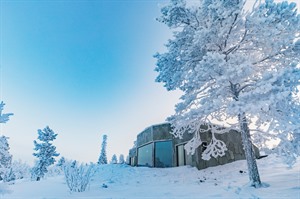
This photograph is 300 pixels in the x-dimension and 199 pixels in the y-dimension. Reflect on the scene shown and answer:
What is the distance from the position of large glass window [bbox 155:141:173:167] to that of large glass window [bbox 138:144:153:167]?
74 centimetres

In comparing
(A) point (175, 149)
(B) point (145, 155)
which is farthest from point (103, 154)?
(A) point (175, 149)

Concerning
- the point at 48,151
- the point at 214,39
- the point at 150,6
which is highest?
the point at 150,6

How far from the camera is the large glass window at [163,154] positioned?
17.0 meters

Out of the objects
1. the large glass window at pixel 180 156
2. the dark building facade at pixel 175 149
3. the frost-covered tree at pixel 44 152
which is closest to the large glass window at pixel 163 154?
the dark building facade at pixel 175 149

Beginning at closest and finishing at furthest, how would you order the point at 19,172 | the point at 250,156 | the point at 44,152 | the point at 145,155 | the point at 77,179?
the point at 250,156 → the point at 77,179 → the point at 145,155 → the point at 44,152 → the point at 19,172

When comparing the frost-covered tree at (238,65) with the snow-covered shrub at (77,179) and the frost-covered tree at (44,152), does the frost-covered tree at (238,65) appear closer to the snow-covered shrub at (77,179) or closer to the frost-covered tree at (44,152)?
the snow-covered shrub at (77,179)

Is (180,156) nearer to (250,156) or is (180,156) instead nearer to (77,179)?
(250,156)

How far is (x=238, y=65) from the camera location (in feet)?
20.9

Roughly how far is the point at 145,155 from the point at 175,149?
12.7 feet

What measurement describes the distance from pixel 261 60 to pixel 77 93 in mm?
21636

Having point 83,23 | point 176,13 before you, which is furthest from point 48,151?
point 176,13

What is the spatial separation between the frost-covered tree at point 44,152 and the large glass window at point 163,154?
17286mm

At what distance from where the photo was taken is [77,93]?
2455 cm

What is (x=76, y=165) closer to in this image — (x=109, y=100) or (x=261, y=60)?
(x=261, y=60)
